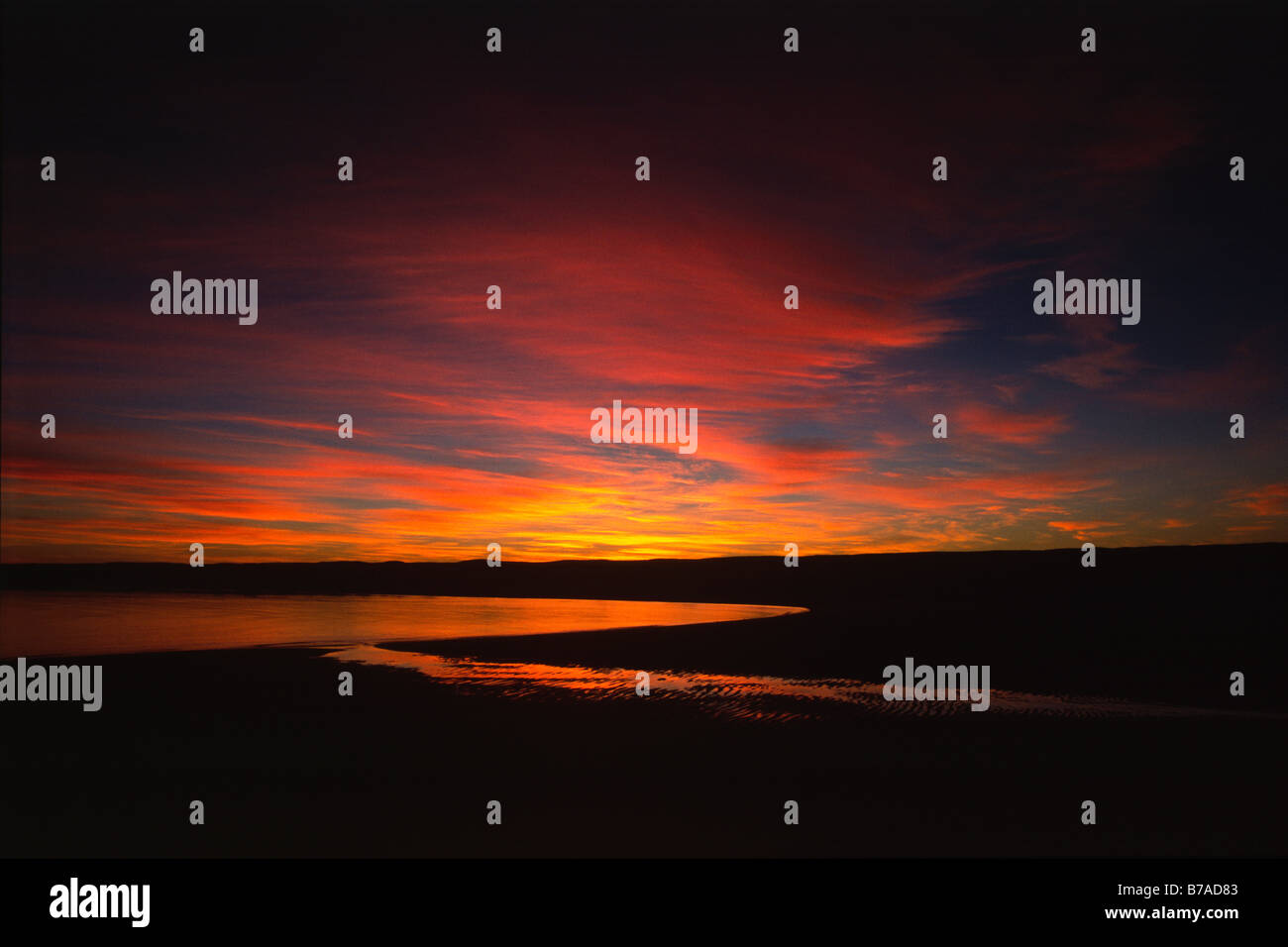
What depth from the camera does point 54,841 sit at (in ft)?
37.0

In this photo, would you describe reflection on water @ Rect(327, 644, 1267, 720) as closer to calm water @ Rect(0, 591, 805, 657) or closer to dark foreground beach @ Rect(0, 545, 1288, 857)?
dark foreground beach @ Rect(0, 545, 1288, 857)

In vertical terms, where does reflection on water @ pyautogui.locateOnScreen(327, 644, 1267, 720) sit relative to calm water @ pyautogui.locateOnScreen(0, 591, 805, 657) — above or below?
below

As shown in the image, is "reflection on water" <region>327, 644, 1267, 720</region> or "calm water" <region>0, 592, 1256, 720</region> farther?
"calm water" <region>0, 592, 1256, 720</region>

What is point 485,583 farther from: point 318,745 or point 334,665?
point 318,745

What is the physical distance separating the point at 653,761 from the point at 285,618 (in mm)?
30360

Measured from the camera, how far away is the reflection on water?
17125 mm

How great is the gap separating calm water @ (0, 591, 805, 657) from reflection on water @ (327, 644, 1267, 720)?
8.57 meters

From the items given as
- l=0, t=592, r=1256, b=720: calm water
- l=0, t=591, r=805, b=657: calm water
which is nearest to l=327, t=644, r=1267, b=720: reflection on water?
l=0, t=592, r=1256, b=720: calm water

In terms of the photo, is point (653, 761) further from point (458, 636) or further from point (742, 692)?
point (458, 636)

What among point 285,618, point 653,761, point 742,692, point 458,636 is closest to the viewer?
point 653,761

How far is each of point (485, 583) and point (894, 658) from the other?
5957cm

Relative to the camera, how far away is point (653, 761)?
1373 cm

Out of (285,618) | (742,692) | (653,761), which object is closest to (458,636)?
(285,618)

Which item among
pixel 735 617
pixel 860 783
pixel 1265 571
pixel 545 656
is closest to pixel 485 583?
pixel 735 617
